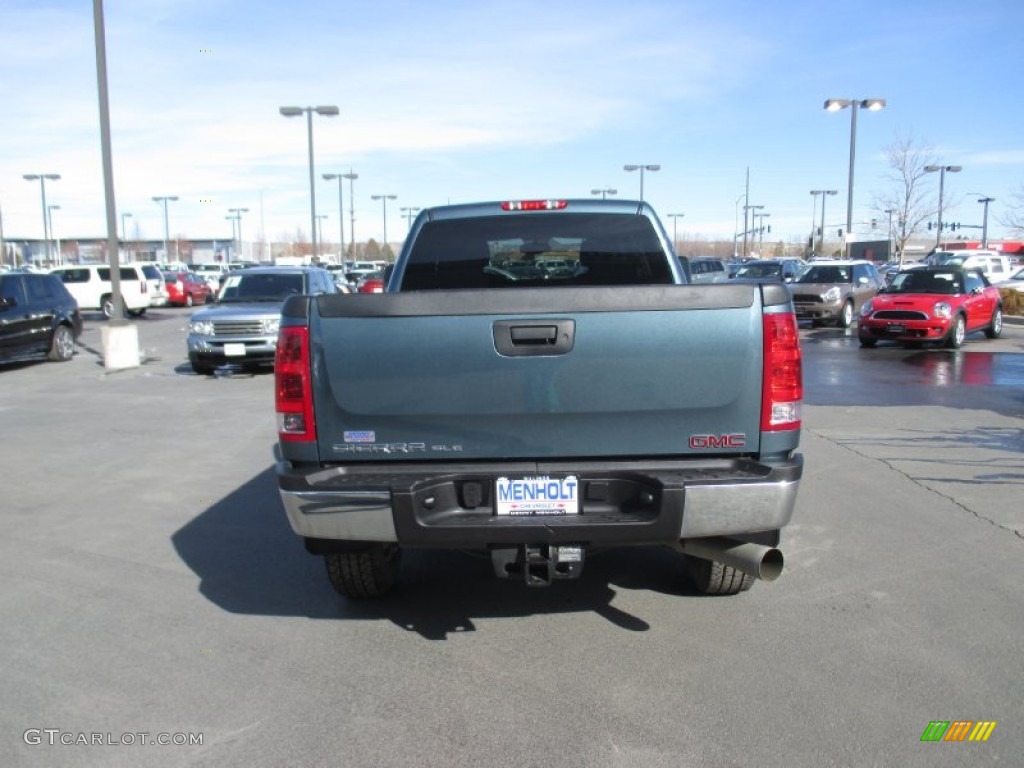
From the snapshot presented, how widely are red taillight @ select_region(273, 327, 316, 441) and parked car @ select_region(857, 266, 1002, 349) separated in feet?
53.8

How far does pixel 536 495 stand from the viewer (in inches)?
145

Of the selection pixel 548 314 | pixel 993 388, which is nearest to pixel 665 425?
pixel 548 314

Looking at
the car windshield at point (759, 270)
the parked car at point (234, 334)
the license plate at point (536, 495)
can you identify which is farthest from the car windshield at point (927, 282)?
the license plate at point (536, 495)

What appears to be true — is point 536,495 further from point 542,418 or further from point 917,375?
point 917,375

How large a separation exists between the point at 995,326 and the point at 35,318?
20098 mm

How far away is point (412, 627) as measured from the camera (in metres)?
4.46

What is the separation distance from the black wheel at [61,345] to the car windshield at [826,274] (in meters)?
18.0

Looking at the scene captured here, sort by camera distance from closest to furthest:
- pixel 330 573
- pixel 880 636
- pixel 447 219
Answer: pixel 880 636, pixel 330 573, pixel 447 219

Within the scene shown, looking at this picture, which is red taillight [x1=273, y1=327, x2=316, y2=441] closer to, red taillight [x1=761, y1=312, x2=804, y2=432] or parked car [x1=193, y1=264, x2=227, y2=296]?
red taillight [x1=761, y1=312, x2=804, y2=432]

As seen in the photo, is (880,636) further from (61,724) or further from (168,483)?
(168,483)

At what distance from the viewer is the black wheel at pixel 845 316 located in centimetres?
2350

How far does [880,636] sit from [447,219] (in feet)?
11.1

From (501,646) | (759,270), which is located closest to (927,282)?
(759,270)

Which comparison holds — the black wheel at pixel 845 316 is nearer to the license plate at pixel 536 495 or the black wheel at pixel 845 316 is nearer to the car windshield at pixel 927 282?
the car windshield at pixel 927 282
